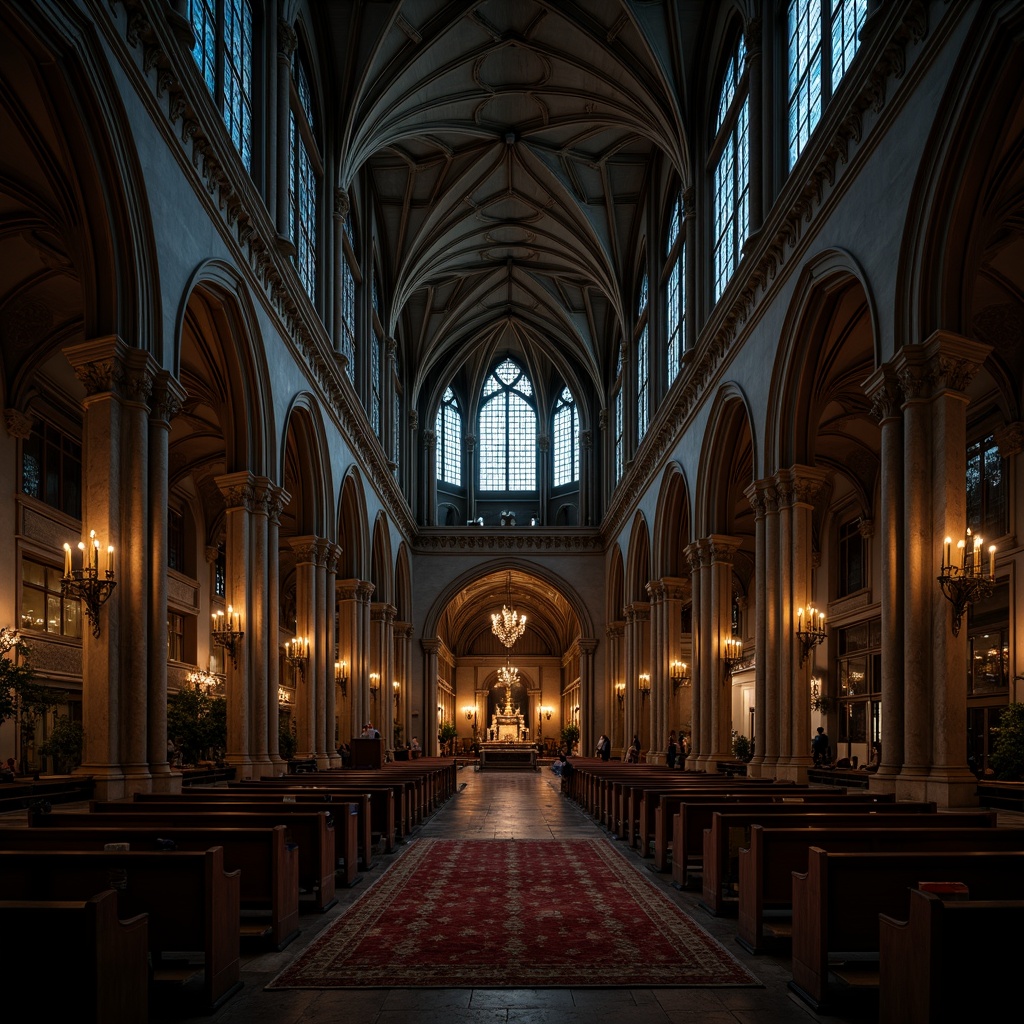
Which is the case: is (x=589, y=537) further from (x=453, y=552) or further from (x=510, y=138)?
(x=510, y=138)

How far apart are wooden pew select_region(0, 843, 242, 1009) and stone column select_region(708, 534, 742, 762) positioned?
697 inches

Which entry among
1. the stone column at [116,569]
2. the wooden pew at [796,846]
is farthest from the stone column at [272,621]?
the wooden pew at [796,846]

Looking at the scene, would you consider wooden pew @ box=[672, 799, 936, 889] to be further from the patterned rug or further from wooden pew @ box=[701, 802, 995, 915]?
the patterned rug

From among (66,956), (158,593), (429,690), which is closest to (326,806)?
(158,593)

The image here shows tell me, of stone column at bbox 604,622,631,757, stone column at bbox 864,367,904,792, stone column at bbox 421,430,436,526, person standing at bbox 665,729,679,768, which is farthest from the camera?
stone column at bbox 421,430,436,526

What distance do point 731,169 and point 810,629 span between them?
10.8 metres

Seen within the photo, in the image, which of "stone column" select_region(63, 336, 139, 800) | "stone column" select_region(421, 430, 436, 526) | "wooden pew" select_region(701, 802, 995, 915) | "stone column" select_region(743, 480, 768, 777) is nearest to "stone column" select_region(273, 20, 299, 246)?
"stone column" select_region(63, 336, 139, 800)

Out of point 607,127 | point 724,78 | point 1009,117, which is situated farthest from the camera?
point 607,127

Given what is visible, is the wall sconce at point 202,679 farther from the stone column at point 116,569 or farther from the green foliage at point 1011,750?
the green foliage at point 1011,750

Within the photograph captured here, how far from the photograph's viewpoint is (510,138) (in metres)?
31.8

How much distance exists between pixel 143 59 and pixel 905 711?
38.9 feet

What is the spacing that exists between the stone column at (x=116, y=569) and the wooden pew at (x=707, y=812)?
620 cm

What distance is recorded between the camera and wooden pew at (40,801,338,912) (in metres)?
8.80

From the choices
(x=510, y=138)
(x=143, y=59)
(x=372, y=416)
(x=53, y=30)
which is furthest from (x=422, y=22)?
(x=53, y=30)
